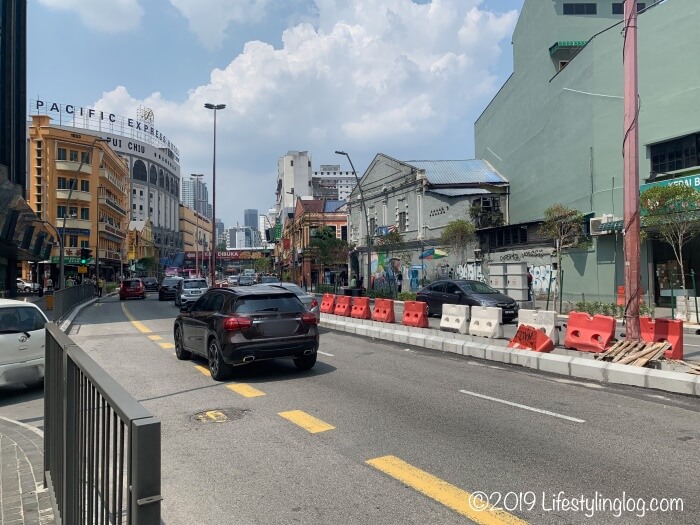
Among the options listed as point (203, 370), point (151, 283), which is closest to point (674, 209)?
point (203, 370)

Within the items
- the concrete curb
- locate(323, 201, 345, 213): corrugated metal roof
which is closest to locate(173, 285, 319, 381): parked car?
the concrete curb

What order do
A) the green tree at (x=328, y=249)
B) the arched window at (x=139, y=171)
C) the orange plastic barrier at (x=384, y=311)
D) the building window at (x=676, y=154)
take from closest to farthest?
the orange plastic barrier at (x=384, y=311) < the building window at (x=676, y=154) < the green tree at (x=328, y=249) < the arched window at (x=139, y=171)

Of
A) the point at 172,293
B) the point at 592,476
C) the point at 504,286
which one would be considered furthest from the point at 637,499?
the point at 172,293

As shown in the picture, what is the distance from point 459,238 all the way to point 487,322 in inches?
971

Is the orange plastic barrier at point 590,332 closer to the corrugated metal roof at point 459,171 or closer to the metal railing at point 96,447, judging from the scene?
the metal railing at point 96,447

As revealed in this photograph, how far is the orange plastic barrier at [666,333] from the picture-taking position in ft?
33.7

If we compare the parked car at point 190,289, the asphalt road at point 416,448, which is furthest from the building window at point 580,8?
the asphalt road at point 416,448

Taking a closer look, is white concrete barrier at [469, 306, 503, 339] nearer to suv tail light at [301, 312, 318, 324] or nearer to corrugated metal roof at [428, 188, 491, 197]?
suv tail light at [301, 312, 318, 324]

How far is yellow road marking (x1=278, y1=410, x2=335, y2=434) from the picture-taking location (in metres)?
6.38

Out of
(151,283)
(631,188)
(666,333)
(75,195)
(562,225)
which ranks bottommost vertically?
(151,283)

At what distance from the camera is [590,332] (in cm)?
1145

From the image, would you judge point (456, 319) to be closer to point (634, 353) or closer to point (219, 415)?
point (634, 353)

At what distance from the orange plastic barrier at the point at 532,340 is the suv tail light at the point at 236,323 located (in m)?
6.02

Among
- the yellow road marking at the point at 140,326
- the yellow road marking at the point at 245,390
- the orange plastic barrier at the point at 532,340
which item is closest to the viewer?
the yellow road marking at the point at 245,390
